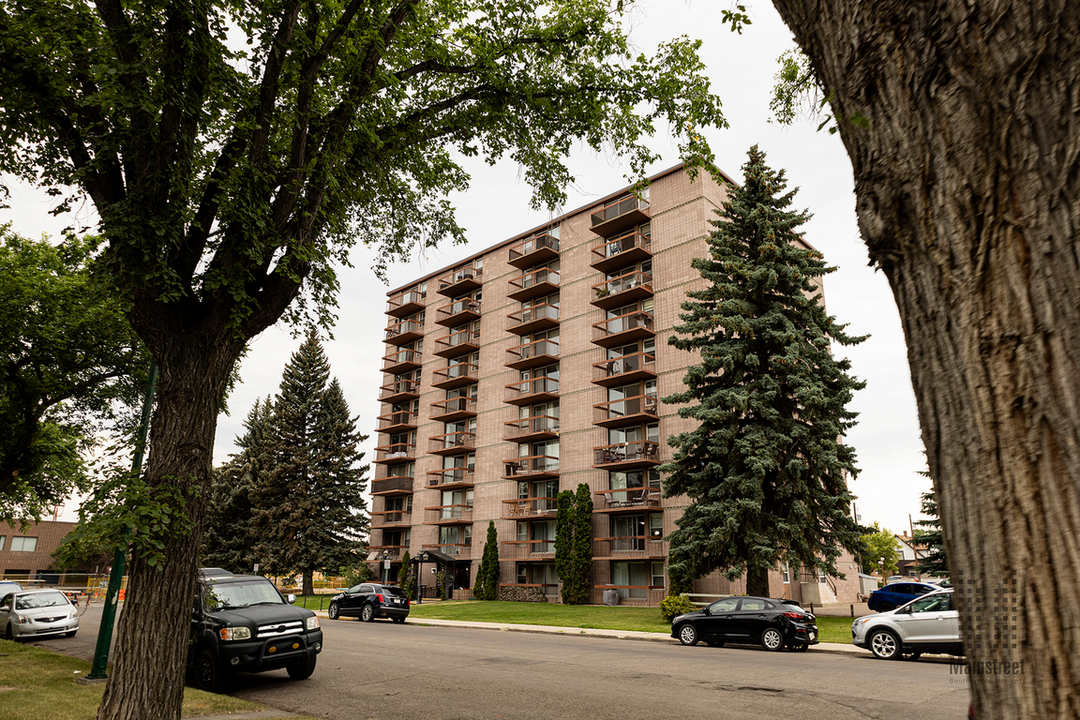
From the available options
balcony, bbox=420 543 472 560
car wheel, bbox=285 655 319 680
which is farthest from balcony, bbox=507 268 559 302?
car wheel, bbox=285 655 319 680

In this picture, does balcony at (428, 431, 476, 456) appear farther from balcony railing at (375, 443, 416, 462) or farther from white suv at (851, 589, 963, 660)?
white suv at (851, 589, 963, 660)

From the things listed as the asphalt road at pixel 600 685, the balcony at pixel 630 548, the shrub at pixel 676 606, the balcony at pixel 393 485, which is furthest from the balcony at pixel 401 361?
the asphalt road at pixel 600 685

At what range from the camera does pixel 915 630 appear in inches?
556

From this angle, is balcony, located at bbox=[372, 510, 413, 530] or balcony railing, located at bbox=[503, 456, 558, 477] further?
balcony, located at bbox=[372, 510, 413, 530]

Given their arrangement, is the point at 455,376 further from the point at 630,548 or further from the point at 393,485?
the point at 630,548

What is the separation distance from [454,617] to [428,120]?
2405 centimetres

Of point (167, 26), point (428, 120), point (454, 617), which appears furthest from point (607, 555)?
point (167, 26)

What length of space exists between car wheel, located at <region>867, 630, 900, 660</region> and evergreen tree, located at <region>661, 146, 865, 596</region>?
6202 mm

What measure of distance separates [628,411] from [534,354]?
849 centimetres

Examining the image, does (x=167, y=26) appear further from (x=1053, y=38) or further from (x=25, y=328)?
(x=25, y=328)

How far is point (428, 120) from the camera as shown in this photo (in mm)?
8930

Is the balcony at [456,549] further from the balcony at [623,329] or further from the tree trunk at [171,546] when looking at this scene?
the tree trunk at [171,546]

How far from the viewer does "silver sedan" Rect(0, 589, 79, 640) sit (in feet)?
61.1

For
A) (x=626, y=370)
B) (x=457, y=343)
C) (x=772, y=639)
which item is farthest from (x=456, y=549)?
(x=772, y=639)
